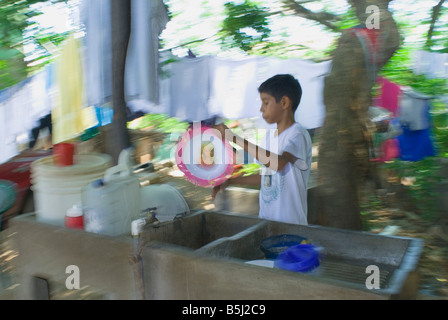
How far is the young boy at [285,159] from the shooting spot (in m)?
2.41

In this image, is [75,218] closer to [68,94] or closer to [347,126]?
[68,94]

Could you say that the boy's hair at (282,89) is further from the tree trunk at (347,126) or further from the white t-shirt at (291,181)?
the tree trunk at (347,126)

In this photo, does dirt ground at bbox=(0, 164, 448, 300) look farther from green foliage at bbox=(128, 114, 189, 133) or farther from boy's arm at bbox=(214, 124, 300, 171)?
boy's arm at bbox=(214, 124, 300, 171)

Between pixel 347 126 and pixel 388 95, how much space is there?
1422 millimetres

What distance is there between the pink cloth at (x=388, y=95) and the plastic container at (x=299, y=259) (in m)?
2.93

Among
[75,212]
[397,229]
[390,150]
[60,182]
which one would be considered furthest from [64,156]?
[397,229]

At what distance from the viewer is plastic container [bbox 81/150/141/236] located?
197 centimetres

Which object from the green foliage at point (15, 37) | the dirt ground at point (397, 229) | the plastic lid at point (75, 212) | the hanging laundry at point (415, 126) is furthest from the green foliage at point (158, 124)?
the plastic lid at point (75, 212)

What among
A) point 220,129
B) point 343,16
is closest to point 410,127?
point 343,16

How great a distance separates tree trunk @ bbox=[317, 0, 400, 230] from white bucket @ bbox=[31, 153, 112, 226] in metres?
1.78

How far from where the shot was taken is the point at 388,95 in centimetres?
419

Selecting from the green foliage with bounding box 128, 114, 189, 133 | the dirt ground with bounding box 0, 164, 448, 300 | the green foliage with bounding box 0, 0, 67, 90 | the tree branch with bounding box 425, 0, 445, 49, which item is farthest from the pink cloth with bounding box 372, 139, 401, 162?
the green foliage with bounding box 0, 0, 67, 90

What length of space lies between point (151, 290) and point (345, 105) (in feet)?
6.33
